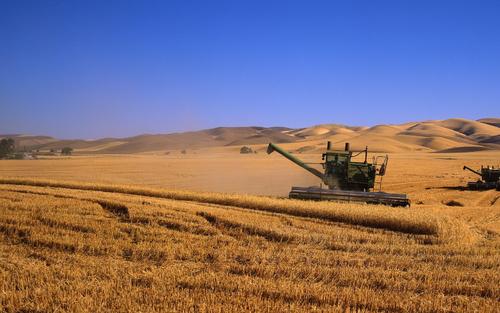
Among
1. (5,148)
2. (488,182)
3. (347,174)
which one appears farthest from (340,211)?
(5,148)

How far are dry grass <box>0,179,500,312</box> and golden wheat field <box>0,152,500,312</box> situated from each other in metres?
Result: 0.03

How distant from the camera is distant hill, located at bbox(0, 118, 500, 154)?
92.8m

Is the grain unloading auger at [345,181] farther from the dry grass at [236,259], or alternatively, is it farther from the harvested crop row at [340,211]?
the dry grass at [236,259]

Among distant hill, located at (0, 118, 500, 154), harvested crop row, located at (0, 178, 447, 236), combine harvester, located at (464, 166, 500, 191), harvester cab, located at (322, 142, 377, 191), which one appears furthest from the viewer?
distant hill, located at (0, 118, 500, 154)

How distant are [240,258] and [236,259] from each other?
Result: 0.09 meters

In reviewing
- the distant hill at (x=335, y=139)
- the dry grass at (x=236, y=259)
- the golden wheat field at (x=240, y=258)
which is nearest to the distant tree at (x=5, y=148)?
the distant hill at (x=335, y=139)

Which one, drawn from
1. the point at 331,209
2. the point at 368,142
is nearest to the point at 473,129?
the point at 368,142

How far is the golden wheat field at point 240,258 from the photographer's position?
19.7 feet

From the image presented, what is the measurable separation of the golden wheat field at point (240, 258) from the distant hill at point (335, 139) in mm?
69092

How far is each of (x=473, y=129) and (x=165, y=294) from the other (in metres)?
161

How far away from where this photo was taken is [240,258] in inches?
325

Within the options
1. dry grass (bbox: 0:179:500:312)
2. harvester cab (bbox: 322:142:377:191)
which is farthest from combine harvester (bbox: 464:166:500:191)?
dry grass (bbox: 0:179:500:312)

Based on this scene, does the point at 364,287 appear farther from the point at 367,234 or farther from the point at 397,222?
the point at 397,222

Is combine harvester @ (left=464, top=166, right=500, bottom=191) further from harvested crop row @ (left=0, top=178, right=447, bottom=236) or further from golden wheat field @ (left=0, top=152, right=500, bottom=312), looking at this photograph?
harvested crop row @ (left=0, top=178, right=447, bottom=236)
